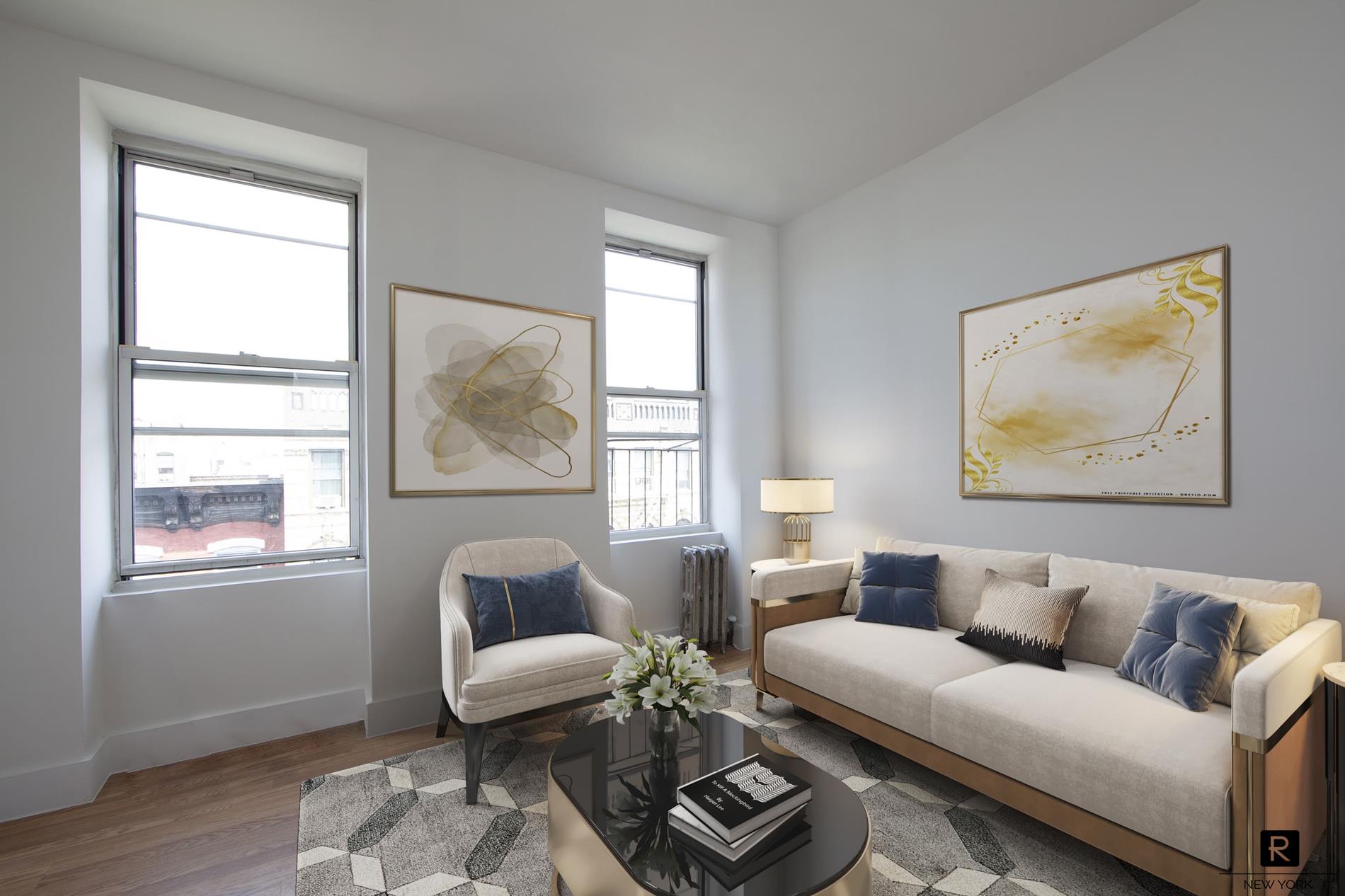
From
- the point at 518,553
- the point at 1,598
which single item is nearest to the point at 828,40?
the point at 518,553

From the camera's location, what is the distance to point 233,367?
3064 mm

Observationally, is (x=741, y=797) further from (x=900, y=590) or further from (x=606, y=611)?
(x=900, y=590)

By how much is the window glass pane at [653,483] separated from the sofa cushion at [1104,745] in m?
2.43

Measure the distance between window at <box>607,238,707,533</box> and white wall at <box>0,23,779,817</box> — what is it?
47 cm

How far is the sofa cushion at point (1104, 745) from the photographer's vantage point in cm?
160

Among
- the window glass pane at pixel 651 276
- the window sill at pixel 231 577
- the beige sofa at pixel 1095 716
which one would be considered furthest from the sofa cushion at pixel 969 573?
the window sill at pixel 231 577

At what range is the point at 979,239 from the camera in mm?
3240

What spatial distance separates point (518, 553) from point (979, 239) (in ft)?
9.74

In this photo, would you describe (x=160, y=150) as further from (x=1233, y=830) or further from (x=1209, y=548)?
(x=1209, y=548)

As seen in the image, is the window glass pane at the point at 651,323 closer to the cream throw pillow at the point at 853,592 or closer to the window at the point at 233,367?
the window at the point at 233,367

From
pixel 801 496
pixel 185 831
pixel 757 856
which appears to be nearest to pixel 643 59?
pixel 801 496

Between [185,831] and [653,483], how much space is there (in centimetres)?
296

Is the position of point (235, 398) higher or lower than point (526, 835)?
higher

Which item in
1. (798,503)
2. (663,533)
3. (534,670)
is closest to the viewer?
(534,670)
